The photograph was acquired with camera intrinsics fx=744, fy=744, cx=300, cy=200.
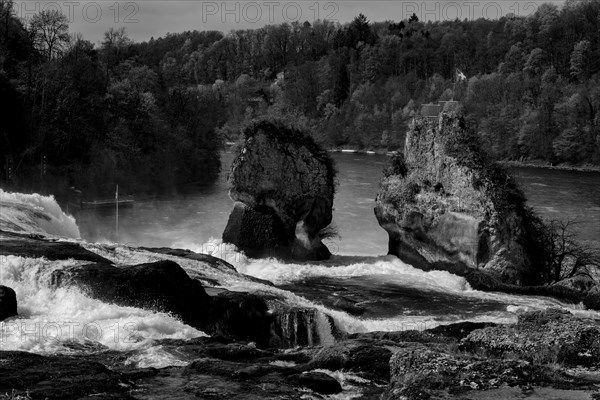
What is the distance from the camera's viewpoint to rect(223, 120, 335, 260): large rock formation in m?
36.5

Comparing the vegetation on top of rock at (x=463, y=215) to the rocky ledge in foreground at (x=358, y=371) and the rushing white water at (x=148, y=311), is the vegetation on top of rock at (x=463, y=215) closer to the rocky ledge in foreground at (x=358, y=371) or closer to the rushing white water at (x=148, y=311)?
the rushing white water at (x=148, y=311)

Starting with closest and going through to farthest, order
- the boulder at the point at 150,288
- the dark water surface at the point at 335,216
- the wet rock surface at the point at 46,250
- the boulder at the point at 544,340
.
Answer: the boulder at the point at 544,340, the boulder at the point at 150,288, the wet rock surface at the point at 46,250, the dark water surface at the point at 335,216

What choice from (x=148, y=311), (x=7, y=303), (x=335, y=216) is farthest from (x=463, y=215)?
(x=7, y=303)

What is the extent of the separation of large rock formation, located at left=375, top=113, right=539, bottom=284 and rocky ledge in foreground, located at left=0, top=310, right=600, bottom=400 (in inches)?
601

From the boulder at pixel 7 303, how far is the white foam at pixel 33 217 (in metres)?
10.8

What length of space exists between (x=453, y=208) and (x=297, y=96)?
5541 inches

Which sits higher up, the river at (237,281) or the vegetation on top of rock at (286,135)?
the vegetation on top of rock at (286,135)

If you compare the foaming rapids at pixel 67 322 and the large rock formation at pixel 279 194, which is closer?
the foaming rapids at pixel 67 322

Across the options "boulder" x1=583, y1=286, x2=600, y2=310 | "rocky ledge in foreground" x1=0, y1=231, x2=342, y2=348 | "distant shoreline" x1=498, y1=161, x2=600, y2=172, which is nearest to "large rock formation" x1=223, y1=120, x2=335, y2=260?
"boulder" x1=583, y1=286, x2=600, y2=310

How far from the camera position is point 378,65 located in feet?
588

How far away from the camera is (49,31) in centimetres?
6888

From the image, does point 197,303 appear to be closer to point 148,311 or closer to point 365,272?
point 148,311

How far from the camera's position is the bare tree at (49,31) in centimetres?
6731

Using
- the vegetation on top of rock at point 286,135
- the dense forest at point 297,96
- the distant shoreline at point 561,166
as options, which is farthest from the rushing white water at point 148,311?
the distant shoreline at point 561,166
